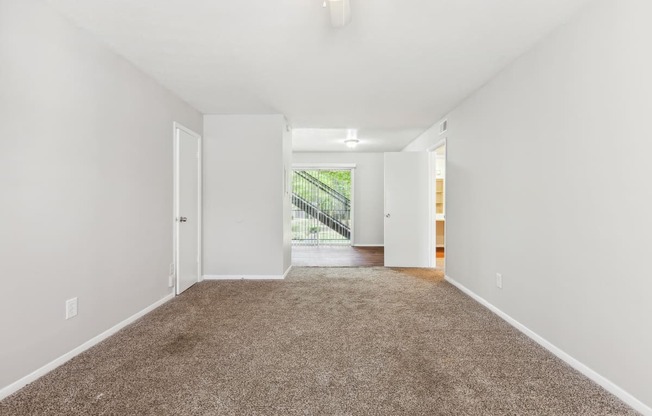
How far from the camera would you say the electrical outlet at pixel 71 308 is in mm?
2309

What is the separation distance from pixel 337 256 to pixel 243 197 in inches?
109

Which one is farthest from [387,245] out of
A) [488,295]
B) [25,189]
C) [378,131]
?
[25,189]

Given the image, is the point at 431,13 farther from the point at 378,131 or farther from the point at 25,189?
the point at 378,131

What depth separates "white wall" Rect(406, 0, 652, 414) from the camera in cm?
174

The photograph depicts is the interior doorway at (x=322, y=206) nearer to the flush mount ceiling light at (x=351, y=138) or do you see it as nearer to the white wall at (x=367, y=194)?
the white wall at (x=367, y=194)

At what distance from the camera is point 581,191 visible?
84.0 inches

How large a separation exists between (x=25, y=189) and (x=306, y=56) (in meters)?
2.20

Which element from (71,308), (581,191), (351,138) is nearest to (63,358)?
(71,308)

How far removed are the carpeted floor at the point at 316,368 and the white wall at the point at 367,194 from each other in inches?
197

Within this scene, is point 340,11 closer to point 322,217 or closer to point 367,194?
point 367,194

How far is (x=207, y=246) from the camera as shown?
4.75 m

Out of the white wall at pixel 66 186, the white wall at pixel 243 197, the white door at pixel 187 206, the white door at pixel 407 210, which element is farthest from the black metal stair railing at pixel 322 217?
the white wall at pixel 66 186

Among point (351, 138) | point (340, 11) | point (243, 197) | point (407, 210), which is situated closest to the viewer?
point (340, 11)

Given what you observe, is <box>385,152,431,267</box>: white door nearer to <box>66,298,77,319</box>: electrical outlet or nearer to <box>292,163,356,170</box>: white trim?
<box>292,163,356,170</box>: white trim
